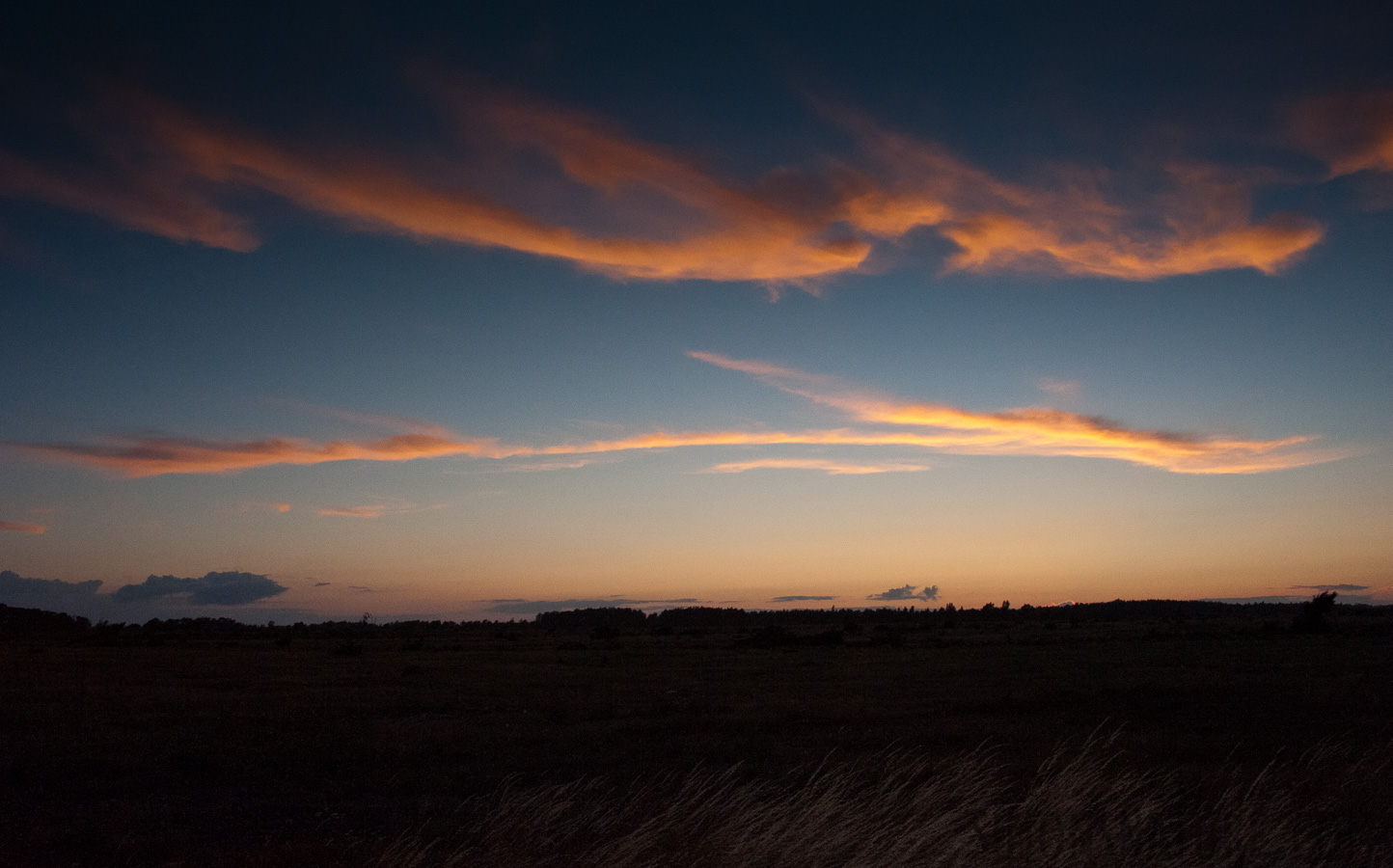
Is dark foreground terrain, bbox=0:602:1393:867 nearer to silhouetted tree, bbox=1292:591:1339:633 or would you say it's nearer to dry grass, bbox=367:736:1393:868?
dry grass, bbox=367:736:1393:868

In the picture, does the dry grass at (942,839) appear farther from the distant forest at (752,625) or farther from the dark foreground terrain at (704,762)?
the distant forest at (752,625)

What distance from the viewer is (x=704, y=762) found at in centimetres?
1683

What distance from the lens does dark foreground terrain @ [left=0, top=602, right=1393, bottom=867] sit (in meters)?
8.64

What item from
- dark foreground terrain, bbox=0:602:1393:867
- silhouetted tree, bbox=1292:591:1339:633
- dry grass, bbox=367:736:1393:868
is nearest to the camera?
dry grass, bbox=367:736:1393:868

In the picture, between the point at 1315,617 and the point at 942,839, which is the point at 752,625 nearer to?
the point at 1315,617

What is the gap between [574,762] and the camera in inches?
681

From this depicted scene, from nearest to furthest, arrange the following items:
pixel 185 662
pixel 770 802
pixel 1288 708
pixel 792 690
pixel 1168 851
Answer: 1. pixel 1168 851
2. pixel 770 802
3. pixel 1288 708
4. pixel 792 690
5. pixel 185 662

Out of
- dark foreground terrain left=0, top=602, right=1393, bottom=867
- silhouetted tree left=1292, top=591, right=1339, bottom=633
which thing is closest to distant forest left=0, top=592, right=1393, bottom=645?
silhouetted tree left=1292, top=591, right=1339, bottom=633

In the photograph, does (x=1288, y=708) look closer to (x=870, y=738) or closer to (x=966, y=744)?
(x=966, y=744)

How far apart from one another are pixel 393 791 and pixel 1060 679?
2285 cm

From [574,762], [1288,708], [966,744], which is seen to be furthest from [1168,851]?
[1288,708]

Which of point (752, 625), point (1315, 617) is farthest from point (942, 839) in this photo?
point (752, 625)

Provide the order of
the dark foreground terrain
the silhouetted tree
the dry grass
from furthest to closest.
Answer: the silhouetted tree, the dark foreground terrain, the dry grass

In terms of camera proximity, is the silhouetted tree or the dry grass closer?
the dry grass
